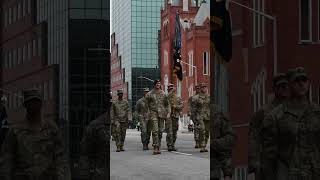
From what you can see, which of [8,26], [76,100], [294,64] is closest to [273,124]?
[294,64]

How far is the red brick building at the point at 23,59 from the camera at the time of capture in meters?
9.62

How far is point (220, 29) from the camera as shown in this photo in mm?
8672

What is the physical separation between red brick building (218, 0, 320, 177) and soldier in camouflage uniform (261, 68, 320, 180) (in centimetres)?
108

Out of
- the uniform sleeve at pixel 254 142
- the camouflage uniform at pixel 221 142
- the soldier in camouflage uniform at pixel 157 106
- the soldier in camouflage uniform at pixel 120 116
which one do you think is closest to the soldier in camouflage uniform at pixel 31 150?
the uniform sleeve at pixel 254 142

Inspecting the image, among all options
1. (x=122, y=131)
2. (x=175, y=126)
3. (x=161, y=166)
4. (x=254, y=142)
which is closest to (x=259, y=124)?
(x=254, y=142)

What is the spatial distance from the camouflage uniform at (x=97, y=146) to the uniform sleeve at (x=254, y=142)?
2947 millimetres

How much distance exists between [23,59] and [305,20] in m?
3.83

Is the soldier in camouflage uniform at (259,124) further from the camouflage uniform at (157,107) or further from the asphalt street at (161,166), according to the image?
→ the camouflage uniform at (157,107)

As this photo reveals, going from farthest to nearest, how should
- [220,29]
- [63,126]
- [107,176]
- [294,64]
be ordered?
1. [107,176]
2. [63,126]
3. [220,29]
4. [294,64]

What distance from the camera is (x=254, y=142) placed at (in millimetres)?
7320

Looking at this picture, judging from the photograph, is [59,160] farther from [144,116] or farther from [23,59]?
[144,116]

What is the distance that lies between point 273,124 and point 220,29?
1.95 metres

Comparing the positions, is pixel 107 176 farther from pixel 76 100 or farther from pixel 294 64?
pixel 294 64

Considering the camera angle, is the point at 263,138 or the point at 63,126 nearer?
the point at 263,138
